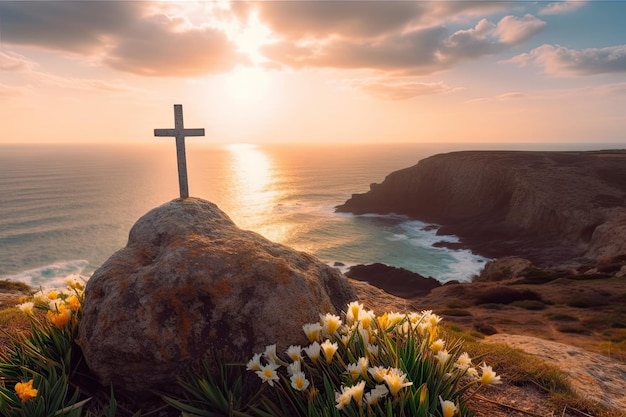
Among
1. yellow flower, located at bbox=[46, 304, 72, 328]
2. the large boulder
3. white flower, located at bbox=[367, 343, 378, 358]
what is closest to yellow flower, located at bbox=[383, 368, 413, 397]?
white flower, located at bbox=[367, 343, 378, 358]

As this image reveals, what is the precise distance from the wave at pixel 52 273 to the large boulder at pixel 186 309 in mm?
53480

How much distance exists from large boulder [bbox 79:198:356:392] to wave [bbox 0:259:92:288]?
53.5 metres

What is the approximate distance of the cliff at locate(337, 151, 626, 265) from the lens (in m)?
51.2

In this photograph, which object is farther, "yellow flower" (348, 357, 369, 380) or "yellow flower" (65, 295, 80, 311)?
"yellow flower" (65, 295, 80, 311)

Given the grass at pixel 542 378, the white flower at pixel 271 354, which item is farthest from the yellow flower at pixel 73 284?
the grass at pixel 542 378

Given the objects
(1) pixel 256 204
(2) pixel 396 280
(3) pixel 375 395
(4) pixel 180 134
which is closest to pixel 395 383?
(3) pixel 375 395

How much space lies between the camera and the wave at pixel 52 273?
50.5 metres

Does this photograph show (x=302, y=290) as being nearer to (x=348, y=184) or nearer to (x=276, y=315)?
(x=276, y=315)

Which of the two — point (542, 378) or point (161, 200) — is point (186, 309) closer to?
point (542, 378)

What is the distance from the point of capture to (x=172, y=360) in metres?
5.05

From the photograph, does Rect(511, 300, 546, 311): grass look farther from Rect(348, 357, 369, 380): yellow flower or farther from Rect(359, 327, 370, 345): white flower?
Rect(348, 357, 369, 380): yellow flower

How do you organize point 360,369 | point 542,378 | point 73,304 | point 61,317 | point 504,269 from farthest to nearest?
point 504,269, point 542,378, point 73,304, point 61,317, point 360,369

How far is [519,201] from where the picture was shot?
64.3 m

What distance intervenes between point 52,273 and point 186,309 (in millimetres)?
60872
